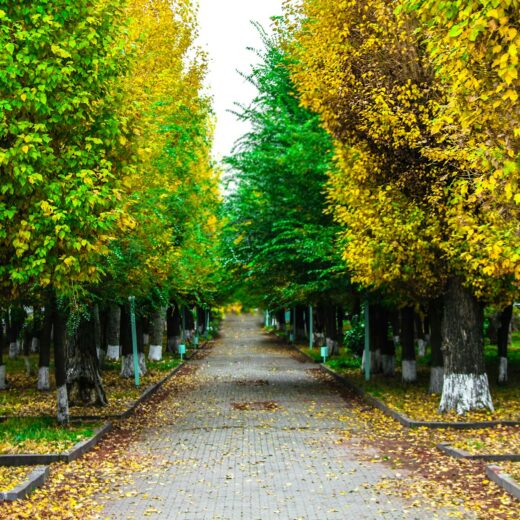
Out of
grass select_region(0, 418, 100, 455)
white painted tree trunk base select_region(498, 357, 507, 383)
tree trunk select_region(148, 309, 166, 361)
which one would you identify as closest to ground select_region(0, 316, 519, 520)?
grass select_region(0, 418, 100, 455)

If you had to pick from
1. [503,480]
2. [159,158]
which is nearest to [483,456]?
[503,480]

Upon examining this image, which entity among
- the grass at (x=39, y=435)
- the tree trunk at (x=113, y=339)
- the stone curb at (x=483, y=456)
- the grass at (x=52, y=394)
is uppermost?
the tree trunk at (x=113, y=339)

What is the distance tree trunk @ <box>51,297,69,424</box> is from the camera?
16.7 m

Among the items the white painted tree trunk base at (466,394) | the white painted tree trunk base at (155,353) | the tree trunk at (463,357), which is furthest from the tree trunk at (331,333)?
the white painted tree trunk base at (466,394)

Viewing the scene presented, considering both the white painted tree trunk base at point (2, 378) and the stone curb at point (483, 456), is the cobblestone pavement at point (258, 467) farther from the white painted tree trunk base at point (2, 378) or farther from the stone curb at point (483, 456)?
the white painted tree trunk base at point (2, 378)

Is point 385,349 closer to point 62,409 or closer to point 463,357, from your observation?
point 463,357

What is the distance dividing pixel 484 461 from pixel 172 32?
22.0 m

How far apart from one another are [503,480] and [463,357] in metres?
7.51

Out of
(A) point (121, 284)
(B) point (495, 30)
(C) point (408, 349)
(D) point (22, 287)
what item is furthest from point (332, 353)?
(B) point (495, 30)

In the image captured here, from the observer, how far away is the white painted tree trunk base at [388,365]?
1145 inches

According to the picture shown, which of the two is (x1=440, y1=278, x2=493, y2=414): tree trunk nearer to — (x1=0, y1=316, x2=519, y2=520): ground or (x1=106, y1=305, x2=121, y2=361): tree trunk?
(x1=0, y1=316, x2=519, y2=520): ground

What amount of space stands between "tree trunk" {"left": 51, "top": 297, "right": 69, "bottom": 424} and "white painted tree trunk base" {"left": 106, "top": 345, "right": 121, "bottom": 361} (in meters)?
21.1

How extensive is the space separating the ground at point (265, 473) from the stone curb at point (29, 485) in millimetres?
143

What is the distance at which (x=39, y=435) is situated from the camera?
591 inches
